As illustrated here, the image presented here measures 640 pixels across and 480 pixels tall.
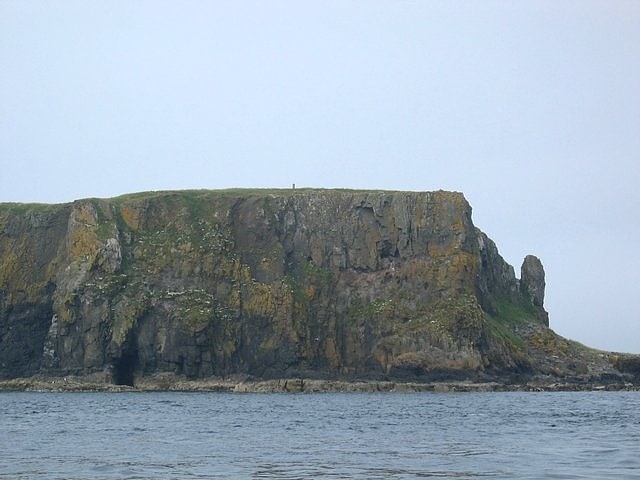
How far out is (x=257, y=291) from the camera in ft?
383

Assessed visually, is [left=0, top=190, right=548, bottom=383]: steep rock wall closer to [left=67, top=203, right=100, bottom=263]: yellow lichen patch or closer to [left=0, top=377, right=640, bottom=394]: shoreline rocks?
[left=67, top=203, right=100, bottom=263]: yellow lichen patch

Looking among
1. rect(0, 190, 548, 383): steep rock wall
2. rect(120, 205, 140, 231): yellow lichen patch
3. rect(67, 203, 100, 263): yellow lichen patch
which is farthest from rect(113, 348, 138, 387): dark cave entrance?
rect(120, 205, 140, 231): yellow lichen patch

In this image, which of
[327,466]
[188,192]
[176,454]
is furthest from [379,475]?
[188,192]

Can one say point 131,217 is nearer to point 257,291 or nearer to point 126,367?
point 257,291

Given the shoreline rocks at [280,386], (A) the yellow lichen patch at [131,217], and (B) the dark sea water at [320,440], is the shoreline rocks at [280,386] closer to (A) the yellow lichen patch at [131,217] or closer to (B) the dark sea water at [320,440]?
(A) the yellow lichen patch at [131,217]

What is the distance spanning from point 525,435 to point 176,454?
61.2ft

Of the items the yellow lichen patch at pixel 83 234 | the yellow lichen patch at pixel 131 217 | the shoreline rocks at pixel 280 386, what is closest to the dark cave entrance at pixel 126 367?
the shoreline rocks at pixel 280 386

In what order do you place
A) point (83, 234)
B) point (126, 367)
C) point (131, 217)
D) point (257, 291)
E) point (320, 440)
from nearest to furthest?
1. point (320, 440)
2. point (126, 367)
3. point (257, 291)
4. point (83, 234)
5. point (131, 217)

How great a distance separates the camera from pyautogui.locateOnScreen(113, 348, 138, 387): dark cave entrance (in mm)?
110375

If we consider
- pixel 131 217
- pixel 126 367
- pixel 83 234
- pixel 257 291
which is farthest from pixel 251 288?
pixel 83 234

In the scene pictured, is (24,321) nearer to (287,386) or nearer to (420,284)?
(287,386)

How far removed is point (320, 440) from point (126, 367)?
68926 mm

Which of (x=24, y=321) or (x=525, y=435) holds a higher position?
(x=24, y=321)

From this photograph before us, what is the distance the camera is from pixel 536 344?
121 m
